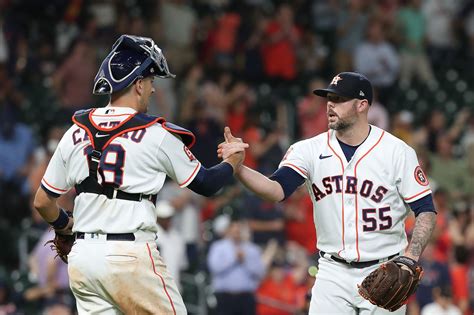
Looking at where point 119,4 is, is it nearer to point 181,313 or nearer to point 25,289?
point 25,289

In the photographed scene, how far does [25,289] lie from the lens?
11.7 meters

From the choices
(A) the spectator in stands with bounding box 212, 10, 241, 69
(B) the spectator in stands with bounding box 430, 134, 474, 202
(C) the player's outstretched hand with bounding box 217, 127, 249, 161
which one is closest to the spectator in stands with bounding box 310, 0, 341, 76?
(A) the spectator in stands with bounding box 212, 10, 241, 69

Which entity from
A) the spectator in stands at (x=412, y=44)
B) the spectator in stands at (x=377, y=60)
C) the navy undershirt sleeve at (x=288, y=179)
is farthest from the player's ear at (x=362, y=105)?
the spectator in stands at (x=412, y=44)

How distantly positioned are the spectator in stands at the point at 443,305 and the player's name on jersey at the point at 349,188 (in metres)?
5.18

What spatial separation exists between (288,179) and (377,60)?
33.2ft

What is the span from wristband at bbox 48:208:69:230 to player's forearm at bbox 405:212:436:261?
203cm

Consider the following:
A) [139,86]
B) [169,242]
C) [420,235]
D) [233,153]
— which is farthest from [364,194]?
[169,242]

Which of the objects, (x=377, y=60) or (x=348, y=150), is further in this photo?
(x=377, y=60)

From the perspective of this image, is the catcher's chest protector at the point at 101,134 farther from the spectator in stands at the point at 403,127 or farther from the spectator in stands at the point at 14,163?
the spectator in stands at the point at 403,127

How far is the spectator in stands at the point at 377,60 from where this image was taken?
1683cm

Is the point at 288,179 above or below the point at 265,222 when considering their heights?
above

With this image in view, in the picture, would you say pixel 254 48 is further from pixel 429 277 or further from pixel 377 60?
pixel 429 277

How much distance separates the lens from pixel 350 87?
7117 millimetres

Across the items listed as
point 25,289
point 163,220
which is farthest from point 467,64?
point 25,289
